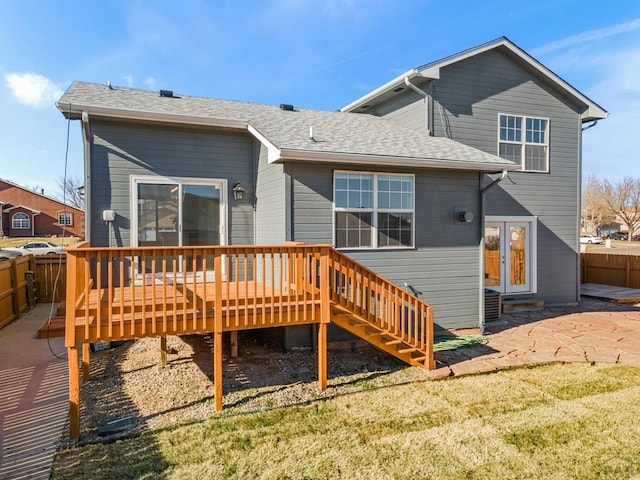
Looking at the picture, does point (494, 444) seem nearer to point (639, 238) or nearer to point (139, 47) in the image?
point (139, 47)

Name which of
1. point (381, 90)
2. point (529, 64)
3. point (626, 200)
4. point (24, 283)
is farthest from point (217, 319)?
point (626, 200)

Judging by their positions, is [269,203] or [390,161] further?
[269,203]

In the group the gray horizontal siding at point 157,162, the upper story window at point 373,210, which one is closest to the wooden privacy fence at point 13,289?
the gray horizontal siding at point 157,162

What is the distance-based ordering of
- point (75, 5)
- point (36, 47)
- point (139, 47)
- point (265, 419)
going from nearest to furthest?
point (265, 419)
point (75, 5)
point (36, 47)
point (139, 47)

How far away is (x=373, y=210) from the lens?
706cm

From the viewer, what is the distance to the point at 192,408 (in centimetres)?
462

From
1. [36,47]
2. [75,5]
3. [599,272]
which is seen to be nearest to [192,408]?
[75,5]

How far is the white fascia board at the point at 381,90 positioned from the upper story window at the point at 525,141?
9.13 feet

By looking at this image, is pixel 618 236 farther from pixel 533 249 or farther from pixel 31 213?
pixel 31 213

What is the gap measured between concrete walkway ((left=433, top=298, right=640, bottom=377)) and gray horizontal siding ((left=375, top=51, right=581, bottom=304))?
1.26 m

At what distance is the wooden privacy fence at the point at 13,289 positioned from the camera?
8.54 metres

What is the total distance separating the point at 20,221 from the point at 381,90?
132ft

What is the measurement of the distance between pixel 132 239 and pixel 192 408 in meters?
3.45

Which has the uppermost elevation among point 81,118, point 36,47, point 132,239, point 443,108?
point 36,47
